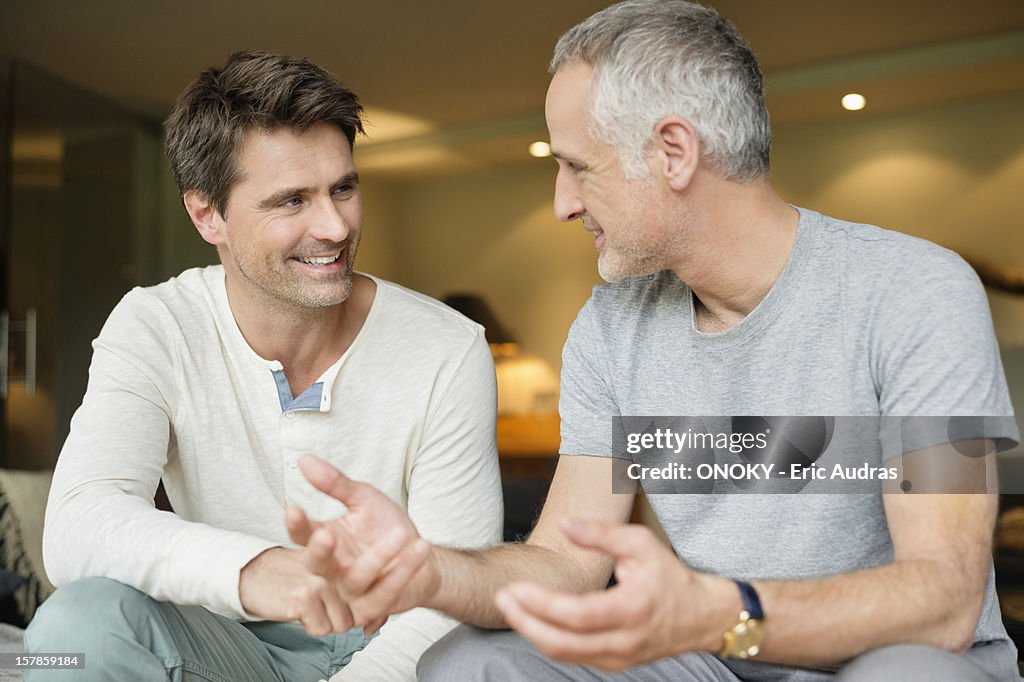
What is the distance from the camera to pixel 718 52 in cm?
146

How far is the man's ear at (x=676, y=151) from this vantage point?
141 cm

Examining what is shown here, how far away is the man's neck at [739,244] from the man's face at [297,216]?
0.60 metres

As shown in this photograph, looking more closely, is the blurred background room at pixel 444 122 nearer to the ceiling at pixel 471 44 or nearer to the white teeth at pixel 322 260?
the ceiling at pixel 471 44

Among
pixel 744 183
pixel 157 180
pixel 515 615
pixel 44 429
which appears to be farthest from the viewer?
pixel 157 180

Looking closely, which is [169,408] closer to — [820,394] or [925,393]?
[820,394]

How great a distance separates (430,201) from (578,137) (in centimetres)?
587

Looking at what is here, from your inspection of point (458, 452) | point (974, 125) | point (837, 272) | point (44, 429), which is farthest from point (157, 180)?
point (837, 272)

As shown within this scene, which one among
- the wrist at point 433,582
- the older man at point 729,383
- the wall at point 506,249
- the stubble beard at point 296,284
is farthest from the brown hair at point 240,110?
the wall at point 506,249

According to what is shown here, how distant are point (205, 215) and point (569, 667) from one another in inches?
42.0

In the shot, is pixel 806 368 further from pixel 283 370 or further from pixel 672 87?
pixel 283 370

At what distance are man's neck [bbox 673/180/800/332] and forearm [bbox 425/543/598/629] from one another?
416 millimetres

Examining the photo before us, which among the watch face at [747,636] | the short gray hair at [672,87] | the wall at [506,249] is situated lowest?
the watch face at [747,636]

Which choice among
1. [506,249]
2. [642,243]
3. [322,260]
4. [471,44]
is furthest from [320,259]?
[506,249]

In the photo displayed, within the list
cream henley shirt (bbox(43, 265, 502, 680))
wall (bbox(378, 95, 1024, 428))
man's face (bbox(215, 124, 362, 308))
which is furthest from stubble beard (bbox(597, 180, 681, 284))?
wall (bbox(378, 95, 1024, 428))
